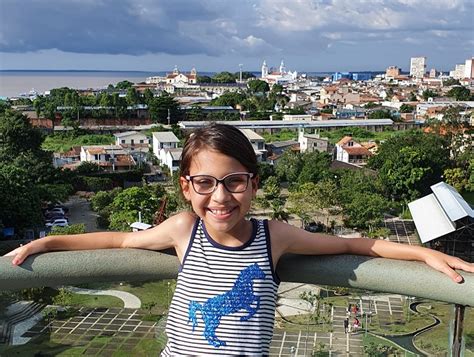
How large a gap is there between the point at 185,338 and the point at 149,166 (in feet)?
65.5

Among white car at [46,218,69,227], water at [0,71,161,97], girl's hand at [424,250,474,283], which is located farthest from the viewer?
water at [0,71,161,97]

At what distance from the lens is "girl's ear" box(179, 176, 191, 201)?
127cm

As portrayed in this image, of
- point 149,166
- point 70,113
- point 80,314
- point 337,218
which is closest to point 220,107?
point 70,113

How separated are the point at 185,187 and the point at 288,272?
311 mm

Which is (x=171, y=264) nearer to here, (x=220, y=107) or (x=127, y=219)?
(x=127, y=219)

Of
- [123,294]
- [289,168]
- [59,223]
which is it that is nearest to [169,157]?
[289,168]

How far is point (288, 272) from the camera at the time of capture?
4.21 feet

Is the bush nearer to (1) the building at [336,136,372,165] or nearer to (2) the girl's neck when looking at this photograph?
(1) the building at [336,136,372,165]

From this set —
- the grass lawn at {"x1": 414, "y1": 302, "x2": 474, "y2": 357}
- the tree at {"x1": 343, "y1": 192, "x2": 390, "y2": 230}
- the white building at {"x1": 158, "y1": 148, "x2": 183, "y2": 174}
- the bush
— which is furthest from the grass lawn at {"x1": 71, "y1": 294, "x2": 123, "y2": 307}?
the white building at {"x1": 158, "y1": 148, "x2": 183, "y2": 174}

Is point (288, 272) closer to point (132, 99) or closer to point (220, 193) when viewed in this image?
point (220, 193)

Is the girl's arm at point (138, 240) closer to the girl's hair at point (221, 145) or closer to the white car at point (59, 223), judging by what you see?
the girl's hair at point (221, 145)

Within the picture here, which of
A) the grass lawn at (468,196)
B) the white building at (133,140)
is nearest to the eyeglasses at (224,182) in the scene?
the grass lawn at (468,196)

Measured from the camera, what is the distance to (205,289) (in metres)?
1.24

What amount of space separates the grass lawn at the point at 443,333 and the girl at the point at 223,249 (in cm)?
17
